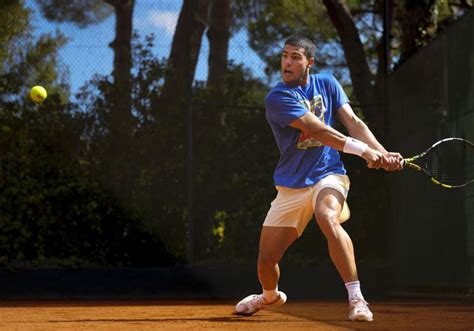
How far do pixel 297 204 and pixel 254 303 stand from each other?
2.23 ft

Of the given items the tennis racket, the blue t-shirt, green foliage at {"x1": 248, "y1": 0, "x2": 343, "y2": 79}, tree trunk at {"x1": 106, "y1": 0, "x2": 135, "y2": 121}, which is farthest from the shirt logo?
tree trunk at {"x1": 106, "y1": 0, "x2": 135, "y2": 121}

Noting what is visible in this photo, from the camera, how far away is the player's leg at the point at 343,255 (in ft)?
17.4

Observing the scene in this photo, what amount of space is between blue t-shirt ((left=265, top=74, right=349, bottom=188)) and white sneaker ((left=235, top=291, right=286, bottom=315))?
688mm

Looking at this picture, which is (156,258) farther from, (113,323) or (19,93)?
(113,323)

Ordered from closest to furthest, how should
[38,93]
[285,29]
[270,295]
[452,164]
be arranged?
[270,295] < [452,164] < [38,93] < [285,29]

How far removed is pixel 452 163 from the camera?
292 inches

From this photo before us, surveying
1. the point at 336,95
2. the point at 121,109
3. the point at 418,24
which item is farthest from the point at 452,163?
the point at 121,109

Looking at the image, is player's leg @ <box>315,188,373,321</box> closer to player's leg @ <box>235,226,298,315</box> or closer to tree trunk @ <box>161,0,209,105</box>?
player's leg @ <box>235,226,298,315</box>

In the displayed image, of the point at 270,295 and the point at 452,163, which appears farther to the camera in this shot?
the point at 452,163

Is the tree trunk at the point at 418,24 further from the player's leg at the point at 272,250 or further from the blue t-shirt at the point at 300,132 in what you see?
the player's leg at the point at 272,250

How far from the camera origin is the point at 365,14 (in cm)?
1039

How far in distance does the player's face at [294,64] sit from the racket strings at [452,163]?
1.89 m

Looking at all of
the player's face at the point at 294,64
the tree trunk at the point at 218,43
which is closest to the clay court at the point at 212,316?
the player's face at the point at 294,64

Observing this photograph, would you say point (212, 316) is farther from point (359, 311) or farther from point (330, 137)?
point (330, 137)
